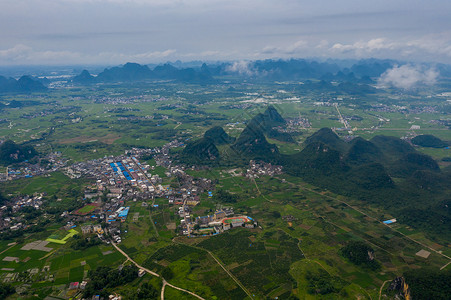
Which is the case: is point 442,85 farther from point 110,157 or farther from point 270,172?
point 110,157

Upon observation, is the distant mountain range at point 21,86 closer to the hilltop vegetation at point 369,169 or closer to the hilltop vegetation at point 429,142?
the hilltop vegetation at point 369,169

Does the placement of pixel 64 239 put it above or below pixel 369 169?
below

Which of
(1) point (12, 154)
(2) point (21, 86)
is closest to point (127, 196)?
(1) point (12, 154)

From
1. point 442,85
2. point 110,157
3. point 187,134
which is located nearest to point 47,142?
point 110,157

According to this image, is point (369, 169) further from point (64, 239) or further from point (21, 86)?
point (21, 86)

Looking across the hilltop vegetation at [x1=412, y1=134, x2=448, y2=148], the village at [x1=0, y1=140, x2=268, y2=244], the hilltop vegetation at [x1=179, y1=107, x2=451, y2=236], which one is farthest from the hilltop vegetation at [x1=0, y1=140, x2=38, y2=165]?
the hilltop vegetation at [x1=412, y1=134, x2=448, y2=148]

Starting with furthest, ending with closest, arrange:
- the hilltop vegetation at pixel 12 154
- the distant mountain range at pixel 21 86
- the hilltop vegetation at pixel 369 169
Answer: the distant mountain range at pixel 21 86, the hilltop vegetation at pixel 12 154, the hilltop vegetation at pixel 369 169

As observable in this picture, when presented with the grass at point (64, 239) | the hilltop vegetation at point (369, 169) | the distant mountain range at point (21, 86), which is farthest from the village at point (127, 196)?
the distant mountain range at point (21, 86)

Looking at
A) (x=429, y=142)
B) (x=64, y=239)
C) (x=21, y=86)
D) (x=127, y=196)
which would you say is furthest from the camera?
(x=21, y=86)

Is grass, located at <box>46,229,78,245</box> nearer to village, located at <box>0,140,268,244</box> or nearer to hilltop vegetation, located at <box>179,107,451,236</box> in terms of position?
village, located at <box>0,140,268,244</box>

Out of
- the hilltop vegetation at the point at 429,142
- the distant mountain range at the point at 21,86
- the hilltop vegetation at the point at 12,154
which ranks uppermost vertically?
the distant mountain range at the point at 21,86

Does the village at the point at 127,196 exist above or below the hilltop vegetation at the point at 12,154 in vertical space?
below
